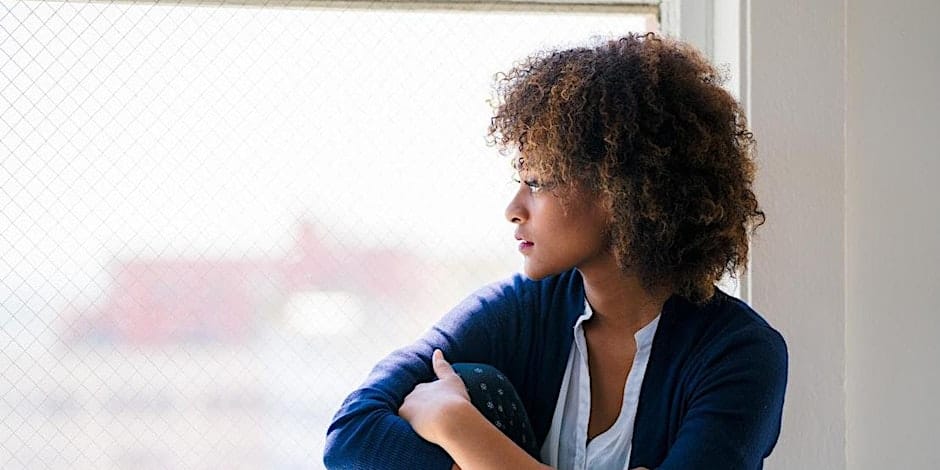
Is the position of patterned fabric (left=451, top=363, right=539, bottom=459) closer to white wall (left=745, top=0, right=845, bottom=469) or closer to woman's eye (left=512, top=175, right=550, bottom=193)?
woman's eye (left=512, top=175, right=550, bottom=193)

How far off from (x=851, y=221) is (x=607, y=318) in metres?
0.51

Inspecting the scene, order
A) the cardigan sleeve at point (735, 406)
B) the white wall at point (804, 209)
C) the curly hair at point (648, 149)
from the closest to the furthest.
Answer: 1. the cardigan sleeve at point (735, 406)
2. the curly hair at point (648, 149)
3. the white wall at point (804, 209)

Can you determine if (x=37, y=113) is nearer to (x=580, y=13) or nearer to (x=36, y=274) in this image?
(x=36, y=274)

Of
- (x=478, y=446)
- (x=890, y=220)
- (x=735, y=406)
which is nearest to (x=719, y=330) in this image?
(x=735, y=406)

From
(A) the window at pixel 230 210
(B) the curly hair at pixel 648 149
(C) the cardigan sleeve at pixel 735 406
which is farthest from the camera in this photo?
(A) the window at pixel 230 210

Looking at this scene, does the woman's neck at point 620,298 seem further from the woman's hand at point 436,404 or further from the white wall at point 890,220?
the white wall at point 890,220

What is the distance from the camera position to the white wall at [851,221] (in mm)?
1803

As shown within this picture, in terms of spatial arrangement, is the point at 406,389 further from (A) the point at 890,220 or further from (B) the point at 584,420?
(A) the point at 890,220

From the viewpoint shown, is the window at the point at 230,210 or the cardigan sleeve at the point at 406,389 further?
the window at the point at 230,210

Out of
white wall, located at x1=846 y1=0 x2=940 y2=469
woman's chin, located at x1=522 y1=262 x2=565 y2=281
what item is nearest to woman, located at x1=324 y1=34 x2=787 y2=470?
woman's chin, located at x1=522 y1=262 x2=565 y2=281

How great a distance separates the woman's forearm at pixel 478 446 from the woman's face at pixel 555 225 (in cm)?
25

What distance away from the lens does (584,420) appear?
1.57 metres

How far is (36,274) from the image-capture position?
5.54ft

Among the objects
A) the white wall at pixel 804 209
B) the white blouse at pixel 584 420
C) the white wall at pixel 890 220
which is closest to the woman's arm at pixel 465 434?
the white blouse at pixel 584 420
